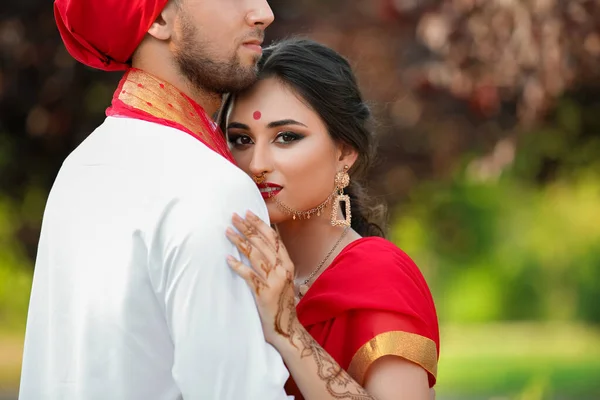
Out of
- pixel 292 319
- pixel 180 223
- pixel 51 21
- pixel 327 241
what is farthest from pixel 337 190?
pixel 51 21

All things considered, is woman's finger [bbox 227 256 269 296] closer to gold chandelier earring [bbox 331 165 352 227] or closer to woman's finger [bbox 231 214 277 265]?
woman's finger [bbox 231 214 277 265]

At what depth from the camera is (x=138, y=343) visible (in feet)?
6.62

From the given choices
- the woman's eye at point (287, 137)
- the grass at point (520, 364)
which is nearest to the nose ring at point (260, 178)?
the woman's eye at point (287, 137)

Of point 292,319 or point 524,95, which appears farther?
point 524,95

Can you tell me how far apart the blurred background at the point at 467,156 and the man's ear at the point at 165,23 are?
3.80 m

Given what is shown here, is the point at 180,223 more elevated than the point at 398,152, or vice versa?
the point at 398,152

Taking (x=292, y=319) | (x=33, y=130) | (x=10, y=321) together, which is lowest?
(x=10, y=321)

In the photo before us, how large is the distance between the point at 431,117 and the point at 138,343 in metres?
5.05

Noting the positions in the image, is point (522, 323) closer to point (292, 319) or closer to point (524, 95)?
point (524, 95)

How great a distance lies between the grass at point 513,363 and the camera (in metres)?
6.41

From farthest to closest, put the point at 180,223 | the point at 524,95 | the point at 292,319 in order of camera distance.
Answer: the point at 524,95 < the point at 292,319 < the point at 180,223

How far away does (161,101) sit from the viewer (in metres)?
2.25

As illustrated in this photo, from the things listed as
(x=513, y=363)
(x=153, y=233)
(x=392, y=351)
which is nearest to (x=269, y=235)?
(x=153, y=233)

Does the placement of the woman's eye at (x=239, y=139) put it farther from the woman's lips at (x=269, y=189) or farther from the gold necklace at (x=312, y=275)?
the gold necklace at (x=312, y=275)
